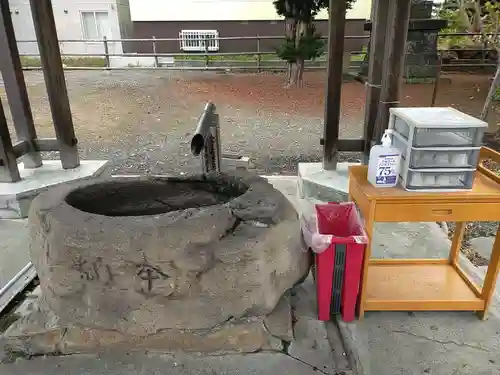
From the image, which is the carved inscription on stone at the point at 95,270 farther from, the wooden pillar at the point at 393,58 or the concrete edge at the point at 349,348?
the wooden pillar at the point at 393,58

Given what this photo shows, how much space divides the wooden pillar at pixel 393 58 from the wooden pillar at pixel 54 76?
2.77 m

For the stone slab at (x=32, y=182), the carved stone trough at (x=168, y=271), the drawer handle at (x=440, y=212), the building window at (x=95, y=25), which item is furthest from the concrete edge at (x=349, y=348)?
the building window at (x=95, y=25)

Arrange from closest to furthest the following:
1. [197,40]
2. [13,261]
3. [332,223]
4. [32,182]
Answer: [332,223], [13,261], [32,182], [197,40]

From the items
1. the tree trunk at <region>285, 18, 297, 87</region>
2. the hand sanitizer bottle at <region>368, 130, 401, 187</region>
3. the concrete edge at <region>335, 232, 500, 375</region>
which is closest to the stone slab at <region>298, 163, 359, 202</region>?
the concrete edge at <region>335, 232, 500, 375</region>

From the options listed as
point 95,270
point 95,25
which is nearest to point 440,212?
point 95,270

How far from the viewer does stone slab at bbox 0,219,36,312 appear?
101 inches

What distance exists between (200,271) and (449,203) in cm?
124

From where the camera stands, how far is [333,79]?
136 inches

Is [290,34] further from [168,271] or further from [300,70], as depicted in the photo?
[168,271]

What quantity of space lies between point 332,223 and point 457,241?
0.85m

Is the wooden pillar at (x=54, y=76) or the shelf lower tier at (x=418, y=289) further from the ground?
the wooden pillar at (x=54, y=76)

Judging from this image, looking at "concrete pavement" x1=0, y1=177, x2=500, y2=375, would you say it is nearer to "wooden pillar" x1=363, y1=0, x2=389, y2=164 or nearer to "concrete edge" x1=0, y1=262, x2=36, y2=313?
"concrete edge" x1=0, y1=262, x2=36, y2=313

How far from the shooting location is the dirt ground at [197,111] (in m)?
5.53

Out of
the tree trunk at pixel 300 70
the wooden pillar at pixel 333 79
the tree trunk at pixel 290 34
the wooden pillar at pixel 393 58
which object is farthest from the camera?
the tree trunk at pixel 300 70
